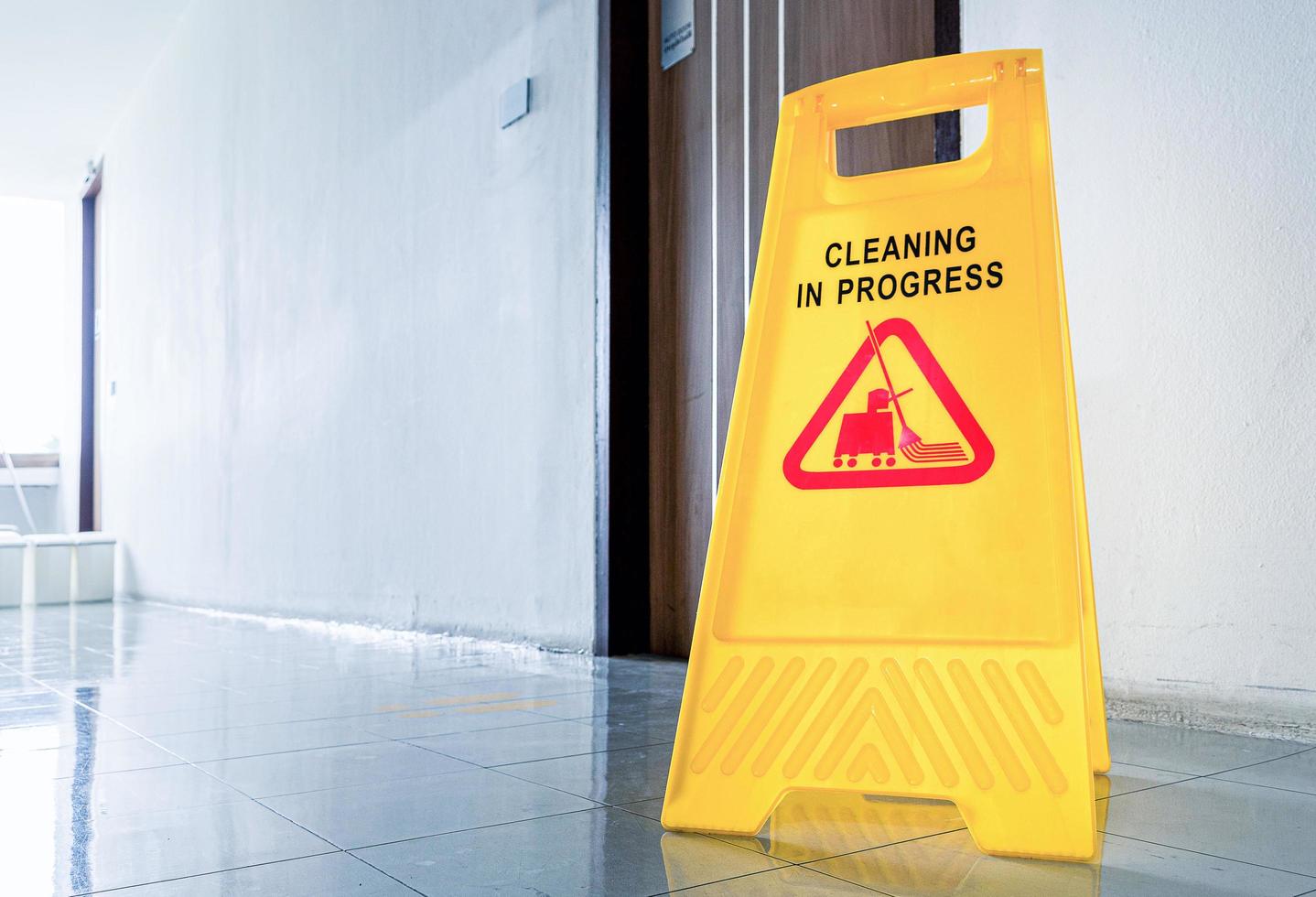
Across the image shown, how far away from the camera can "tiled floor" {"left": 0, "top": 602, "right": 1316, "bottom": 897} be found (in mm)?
984

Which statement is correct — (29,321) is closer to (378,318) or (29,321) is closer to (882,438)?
(378,318)

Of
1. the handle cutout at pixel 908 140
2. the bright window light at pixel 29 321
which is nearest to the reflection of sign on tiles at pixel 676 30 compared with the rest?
the handle cutout at pixel 908 140

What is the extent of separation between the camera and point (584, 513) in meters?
2.94

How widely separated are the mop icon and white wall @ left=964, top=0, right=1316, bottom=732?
30.3 inches

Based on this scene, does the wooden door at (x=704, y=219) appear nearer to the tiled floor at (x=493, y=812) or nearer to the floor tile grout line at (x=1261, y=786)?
the tiled floor at (x=493, y=812)

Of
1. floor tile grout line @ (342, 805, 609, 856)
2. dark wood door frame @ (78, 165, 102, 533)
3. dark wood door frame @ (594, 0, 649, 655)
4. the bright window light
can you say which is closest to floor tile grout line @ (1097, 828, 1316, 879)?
floor tile grout line @ (342, 805, 609, 856)

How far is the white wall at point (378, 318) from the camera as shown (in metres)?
3.13

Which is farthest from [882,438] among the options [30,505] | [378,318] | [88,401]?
[30,505]

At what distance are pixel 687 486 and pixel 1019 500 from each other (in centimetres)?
169

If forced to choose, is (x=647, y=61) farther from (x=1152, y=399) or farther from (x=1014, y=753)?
(x=1014, y=753)

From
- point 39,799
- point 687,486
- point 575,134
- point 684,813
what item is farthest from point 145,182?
point 684,813

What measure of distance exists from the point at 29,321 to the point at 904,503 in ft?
35.3

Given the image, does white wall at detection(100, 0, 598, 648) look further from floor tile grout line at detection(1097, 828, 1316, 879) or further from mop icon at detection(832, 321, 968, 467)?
floor tile grout line at detection(1097, 828, 1316, 879)

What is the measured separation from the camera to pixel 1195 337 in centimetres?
172
